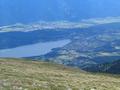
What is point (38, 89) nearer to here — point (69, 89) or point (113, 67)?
point (69, 89)

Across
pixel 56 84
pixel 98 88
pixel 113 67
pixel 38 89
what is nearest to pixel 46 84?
pixel 56 84

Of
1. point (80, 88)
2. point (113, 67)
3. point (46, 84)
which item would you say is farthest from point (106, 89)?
point (113, 67)

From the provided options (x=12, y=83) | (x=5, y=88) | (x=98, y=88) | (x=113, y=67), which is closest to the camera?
(x=5, y=88)

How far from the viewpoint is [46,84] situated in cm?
3459

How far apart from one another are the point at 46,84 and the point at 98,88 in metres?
5.59

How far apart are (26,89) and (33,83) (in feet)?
11.2

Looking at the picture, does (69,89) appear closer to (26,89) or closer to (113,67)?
(26,89)

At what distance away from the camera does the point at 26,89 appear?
30.7 m

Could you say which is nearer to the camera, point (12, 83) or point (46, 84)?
point (12, 83)

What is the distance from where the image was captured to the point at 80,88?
35094 mm

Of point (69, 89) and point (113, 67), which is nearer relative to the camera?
point (69, 89)

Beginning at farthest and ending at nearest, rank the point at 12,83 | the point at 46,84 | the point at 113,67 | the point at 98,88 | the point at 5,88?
the point at 113,67 < the point at 98,88 < the point at 46,84 < the point at 12,83 < the point at 5,88

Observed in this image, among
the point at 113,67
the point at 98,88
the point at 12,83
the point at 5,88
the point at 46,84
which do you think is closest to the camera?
the point at 5,88

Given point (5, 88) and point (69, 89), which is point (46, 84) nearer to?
point (69, 89)
